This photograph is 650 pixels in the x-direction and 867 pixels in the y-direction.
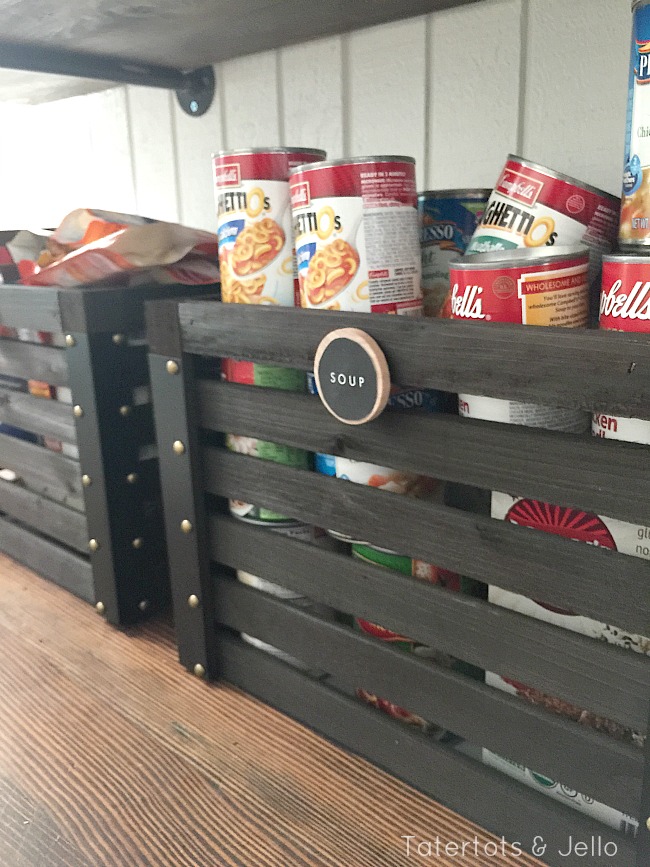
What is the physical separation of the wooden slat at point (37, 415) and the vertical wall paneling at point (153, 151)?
0.47m

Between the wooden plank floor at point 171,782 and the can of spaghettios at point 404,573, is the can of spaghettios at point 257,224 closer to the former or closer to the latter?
the can of spaghettios at point 404,573

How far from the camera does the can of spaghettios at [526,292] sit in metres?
0.53

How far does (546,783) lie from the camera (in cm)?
61

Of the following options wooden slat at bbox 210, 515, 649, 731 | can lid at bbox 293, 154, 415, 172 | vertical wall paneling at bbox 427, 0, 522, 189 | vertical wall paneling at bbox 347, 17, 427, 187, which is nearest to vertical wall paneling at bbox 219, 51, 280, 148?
vertical wall paneling at bbox 347, 17, 427, 187

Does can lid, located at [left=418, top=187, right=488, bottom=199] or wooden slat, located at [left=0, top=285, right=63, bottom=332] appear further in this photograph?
wooden slat, located at [left=0, top=285, right=63, bottom=332]

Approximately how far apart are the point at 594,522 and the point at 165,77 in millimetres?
991

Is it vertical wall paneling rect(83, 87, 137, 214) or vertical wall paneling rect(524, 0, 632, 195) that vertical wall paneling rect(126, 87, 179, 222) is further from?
vertical wall paneling rect(524, 0, 632, 195)

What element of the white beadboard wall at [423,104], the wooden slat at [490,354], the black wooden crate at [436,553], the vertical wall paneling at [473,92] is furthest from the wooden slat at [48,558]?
the vertical wall paneling at [473,92]

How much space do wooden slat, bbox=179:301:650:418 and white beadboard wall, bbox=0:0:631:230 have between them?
40 centimetres

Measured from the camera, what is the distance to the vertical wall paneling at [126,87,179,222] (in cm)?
128

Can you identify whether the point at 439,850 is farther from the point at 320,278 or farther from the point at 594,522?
the point at 320,278

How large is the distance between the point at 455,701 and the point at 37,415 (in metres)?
0.66

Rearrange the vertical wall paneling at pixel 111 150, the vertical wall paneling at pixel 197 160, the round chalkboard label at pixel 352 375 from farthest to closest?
1. the vertical wall paneling at pixel 111 150
2. the vertical wall paneling at pixel 197 160
3. the round chalkboard label at pixel 352 375

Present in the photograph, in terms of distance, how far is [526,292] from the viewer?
53cm
